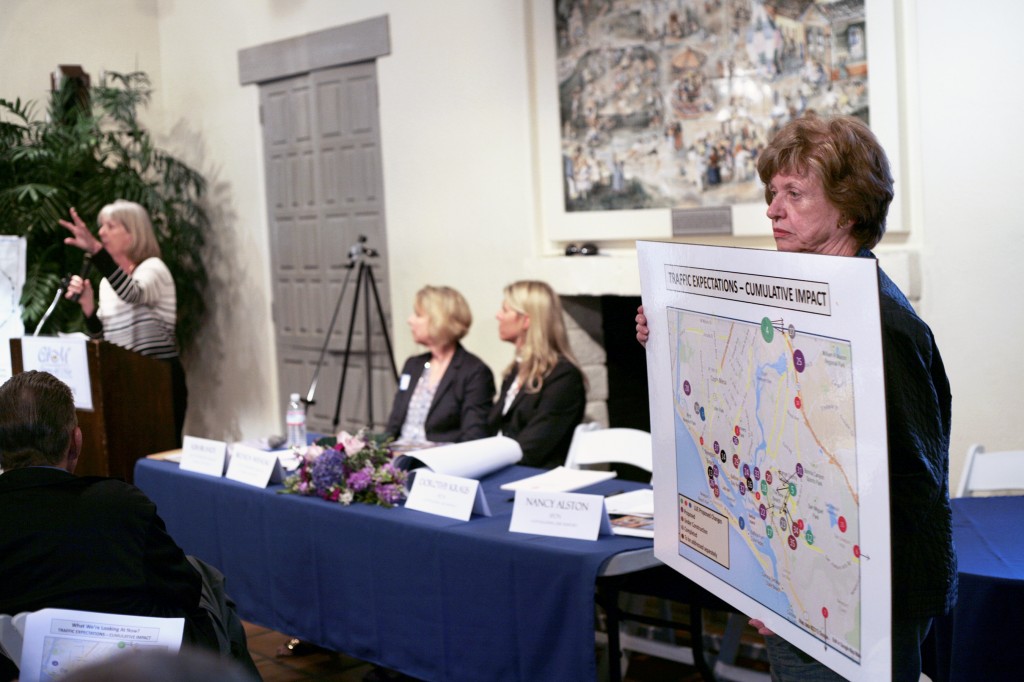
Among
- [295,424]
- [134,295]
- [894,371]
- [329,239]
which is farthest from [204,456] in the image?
[329,239]

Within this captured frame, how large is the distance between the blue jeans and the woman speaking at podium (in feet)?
13.5

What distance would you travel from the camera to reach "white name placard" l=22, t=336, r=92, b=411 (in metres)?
5.11

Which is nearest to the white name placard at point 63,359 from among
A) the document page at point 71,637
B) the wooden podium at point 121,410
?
the wooden podium at point 121,410

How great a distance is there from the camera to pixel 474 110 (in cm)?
646

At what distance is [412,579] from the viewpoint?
333 centimetres

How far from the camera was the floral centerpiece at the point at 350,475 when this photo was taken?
11.7ft

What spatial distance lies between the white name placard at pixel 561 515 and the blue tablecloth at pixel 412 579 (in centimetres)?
4

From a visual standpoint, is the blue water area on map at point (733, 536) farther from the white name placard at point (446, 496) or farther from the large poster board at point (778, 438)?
the white name placard at point (446, 496)

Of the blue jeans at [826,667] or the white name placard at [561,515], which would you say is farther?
the white name placard at [561,515]

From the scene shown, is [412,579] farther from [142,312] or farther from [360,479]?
[142,312]

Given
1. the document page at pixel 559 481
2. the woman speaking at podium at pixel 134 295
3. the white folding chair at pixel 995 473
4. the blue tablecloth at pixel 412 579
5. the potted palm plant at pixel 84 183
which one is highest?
the potted palm plant at pixel 84 183

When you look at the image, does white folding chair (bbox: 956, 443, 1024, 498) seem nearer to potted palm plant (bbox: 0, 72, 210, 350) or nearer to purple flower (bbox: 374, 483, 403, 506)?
purple flower (bbox: 374, 483, 403, 506)

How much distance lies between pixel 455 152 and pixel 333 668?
3237mm

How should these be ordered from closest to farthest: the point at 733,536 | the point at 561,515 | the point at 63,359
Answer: the point at 733,536 < the point at 561,515 < the point at 63,359
